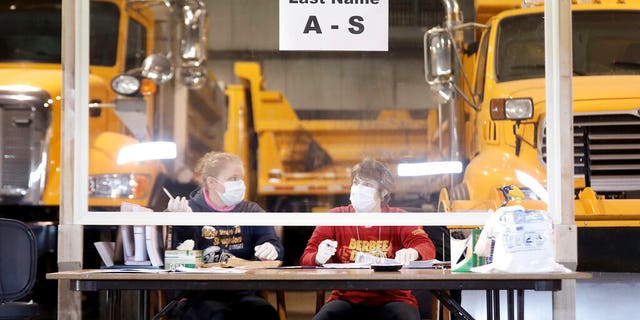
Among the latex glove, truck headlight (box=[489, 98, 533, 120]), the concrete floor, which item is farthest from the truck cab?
truck headlight (box=[489, 98, 533, 120])

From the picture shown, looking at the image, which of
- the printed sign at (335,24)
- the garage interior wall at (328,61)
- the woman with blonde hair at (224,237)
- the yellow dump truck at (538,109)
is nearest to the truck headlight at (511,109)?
the yellow dump truck at (538,109)

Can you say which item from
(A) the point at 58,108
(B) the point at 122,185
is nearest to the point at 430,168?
(B) the point at 122,185

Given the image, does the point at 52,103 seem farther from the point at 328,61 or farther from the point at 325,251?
the point at 325,251

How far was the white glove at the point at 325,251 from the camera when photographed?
4426mm

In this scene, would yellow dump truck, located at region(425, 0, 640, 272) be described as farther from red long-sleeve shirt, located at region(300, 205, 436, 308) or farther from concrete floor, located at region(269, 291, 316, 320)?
concrete floor, located at region(269, 291, 316, 320)

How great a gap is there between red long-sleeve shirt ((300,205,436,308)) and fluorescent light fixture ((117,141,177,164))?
1802 millimetres

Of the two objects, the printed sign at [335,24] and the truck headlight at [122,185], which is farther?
the truck headlight at [122,185]

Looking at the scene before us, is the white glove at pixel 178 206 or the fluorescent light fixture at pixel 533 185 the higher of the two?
the fluorescent light fixture at pixel 533 185

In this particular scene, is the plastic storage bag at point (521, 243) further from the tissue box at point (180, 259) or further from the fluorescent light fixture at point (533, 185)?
the tissue box at point (180, 259)

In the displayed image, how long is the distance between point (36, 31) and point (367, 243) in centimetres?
373

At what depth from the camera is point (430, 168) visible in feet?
19.1

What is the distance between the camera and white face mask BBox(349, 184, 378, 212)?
459 cm

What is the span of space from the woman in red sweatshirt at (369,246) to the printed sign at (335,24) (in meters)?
0.64

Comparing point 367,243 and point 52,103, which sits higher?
point 52,103
